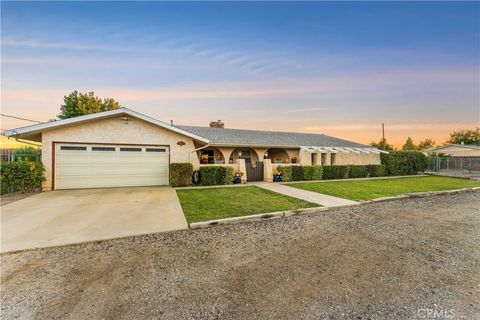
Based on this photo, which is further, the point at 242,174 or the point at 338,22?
the point at 242,174

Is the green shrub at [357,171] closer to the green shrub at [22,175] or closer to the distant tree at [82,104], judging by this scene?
the green shrub at [22,175]

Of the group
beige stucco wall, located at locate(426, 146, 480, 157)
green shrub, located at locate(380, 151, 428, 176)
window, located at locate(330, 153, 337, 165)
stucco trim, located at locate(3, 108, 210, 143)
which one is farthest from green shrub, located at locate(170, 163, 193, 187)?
beige stucco wall, located at locate(426, 146, 480, 157)

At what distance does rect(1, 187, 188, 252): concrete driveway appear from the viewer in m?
4.28

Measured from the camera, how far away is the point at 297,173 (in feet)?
49.4

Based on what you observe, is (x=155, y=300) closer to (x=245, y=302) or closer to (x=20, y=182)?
(x=245, y=302)

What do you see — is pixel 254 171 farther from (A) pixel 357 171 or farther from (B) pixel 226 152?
(A) pixel 357 171

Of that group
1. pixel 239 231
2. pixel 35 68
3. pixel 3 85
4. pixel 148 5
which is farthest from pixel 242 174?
pixel 3 85

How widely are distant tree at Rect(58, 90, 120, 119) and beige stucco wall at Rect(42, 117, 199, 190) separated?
22954mm

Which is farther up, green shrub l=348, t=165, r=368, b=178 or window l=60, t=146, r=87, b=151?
window l=60, t=146, r=87, b=151

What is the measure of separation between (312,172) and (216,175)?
7.50 meters

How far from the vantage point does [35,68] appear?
11.7m

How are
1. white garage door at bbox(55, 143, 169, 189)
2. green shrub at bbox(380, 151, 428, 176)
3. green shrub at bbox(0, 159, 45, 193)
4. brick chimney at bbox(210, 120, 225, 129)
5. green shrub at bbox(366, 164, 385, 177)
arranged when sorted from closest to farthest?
green shrub at bbox(0, 159, 45, 193) < white garage door at bbox(55, 143, 169, 189) < green shrub at bbox(366, 164, 385, 177) < green shrub at bbox(380, 151, 428, 176) < brick chimney at bbox(210, 120, 225, 129)

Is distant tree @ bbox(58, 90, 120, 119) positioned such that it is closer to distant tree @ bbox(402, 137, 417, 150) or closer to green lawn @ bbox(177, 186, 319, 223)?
green lawn @ bbox(177, 186, 319, 223)

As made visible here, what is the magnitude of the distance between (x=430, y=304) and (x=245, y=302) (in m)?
2.15
